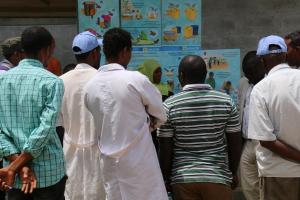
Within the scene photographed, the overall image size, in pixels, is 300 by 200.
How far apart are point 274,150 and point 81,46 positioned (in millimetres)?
1523

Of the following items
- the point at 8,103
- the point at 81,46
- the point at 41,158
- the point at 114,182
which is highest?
the point at 81,46

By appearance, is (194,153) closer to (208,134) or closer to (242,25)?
(208,134)

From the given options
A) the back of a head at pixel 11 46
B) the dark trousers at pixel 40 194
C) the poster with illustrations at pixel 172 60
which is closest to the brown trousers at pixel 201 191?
the dark trousers at pixel 40 194

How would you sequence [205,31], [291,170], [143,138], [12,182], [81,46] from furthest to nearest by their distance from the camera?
[205,31] < [81,46] < [291,170] < [143,138] < [12,182]

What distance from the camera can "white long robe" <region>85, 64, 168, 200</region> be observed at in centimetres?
278

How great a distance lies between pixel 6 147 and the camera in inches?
104

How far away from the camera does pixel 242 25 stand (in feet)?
18.0

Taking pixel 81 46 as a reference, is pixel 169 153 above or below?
below

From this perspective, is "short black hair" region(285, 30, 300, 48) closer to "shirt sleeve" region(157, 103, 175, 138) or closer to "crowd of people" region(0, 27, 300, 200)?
"crowd of people" region(0, 27, 300, 200)

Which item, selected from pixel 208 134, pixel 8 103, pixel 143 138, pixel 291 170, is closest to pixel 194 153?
pixel 208 134

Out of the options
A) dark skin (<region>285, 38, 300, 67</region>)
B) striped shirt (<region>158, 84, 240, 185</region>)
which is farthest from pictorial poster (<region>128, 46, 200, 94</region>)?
striped shirt (<region>158, 84, 240, 185</region>)

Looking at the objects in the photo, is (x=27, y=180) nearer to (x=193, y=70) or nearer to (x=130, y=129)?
(x=130, y=129)

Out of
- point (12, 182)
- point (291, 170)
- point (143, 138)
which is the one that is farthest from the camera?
point (291, 170)

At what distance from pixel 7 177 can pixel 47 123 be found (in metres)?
0.37
